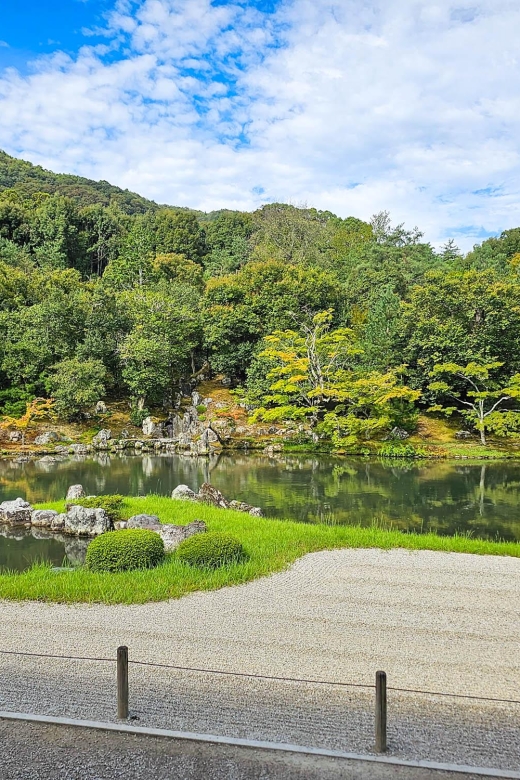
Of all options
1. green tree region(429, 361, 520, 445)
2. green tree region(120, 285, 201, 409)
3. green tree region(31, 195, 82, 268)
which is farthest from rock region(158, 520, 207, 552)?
green tree region(31, 195, 82, 268)

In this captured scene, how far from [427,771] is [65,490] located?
1683cm

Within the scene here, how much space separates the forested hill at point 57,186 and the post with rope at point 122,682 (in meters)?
68.8

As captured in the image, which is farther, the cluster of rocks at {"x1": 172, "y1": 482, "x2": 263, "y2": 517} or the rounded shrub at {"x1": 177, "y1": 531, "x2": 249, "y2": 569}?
the cluster of rocks at {"x1": 172, "y1": 482, "x2": 263, "y2": 517}

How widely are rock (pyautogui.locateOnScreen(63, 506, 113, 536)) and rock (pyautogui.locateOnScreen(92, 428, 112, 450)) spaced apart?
Answer: 54.9 feet

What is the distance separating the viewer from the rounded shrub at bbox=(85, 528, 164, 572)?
8.86m

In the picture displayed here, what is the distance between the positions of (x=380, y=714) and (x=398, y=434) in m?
26.5

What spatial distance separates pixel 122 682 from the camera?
4324 mm

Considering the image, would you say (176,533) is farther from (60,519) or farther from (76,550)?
(60,519)

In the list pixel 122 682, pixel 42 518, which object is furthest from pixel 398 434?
pixel 122 682

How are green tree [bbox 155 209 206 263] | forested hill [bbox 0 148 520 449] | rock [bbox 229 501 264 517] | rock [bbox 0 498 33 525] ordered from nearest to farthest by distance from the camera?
rock [bbox 0 498 33 525], rock [bbox 229 501 264 517], forested hill [bbox 0 148 520 449], green tree [bbox 155 209 206 263]

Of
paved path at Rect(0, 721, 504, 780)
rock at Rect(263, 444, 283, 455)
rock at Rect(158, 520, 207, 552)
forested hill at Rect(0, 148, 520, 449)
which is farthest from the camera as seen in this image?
forested hill at Rect(0, 148, 520, 449)

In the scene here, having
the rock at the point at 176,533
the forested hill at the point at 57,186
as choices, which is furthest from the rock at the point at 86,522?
the forested hill at the point at 57,186

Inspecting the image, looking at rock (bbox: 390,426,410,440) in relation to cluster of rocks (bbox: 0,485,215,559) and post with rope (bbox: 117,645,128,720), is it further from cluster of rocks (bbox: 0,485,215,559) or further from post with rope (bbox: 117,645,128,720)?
post with rope (bbox: 117,645,128,720)

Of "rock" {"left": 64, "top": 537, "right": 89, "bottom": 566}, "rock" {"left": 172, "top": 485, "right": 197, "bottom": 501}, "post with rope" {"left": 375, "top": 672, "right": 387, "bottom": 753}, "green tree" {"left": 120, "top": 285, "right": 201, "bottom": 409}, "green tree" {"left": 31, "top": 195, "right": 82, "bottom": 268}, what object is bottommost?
"rock" {"left": 64, "top": 537, "right": 89, "bottom": 566}
